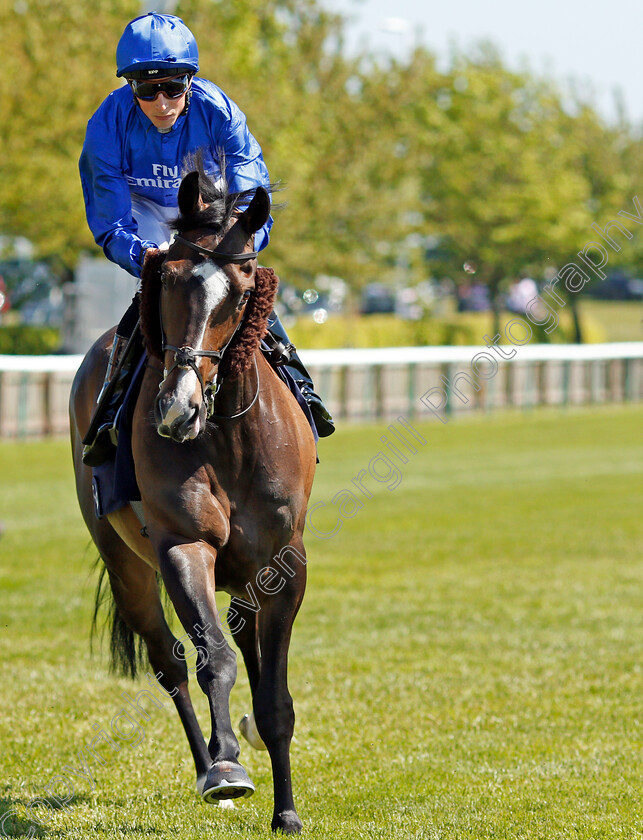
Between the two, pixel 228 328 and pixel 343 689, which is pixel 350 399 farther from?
pixel 228 328

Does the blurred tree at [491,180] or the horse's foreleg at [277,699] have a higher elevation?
the blurred tree at [491,180]

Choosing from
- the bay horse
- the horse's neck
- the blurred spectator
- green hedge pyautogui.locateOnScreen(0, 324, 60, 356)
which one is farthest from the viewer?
the blurred spectator

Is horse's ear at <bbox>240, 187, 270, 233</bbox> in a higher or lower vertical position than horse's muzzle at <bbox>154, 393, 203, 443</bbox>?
higher

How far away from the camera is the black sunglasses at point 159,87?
4.55m

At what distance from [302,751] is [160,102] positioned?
9.61 feet

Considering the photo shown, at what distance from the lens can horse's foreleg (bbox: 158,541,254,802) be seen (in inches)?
154

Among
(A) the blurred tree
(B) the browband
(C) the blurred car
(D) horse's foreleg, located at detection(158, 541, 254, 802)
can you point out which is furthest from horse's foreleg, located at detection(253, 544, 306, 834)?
(A) the blurred tree

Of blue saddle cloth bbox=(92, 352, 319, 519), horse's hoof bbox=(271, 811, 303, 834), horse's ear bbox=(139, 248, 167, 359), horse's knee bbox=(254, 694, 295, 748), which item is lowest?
horse's hoof bbox=(271, 811, 303, 834)

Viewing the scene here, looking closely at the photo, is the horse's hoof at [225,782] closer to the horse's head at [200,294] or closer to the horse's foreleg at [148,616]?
the horse's head at [200,294]

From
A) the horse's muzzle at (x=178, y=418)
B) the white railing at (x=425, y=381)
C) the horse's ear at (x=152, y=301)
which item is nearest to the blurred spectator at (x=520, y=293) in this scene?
the white railing at (x=425, y=381)

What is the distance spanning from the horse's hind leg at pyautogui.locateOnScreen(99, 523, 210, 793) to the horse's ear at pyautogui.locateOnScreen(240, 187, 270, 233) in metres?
1.78

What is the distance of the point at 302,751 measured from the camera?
219 inches

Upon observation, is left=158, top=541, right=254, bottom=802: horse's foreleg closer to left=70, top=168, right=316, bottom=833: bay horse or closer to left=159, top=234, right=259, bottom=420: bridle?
left=70, top=168, right=316, bottom=833: bay horse

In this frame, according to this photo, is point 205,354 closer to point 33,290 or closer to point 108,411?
point 108,411
